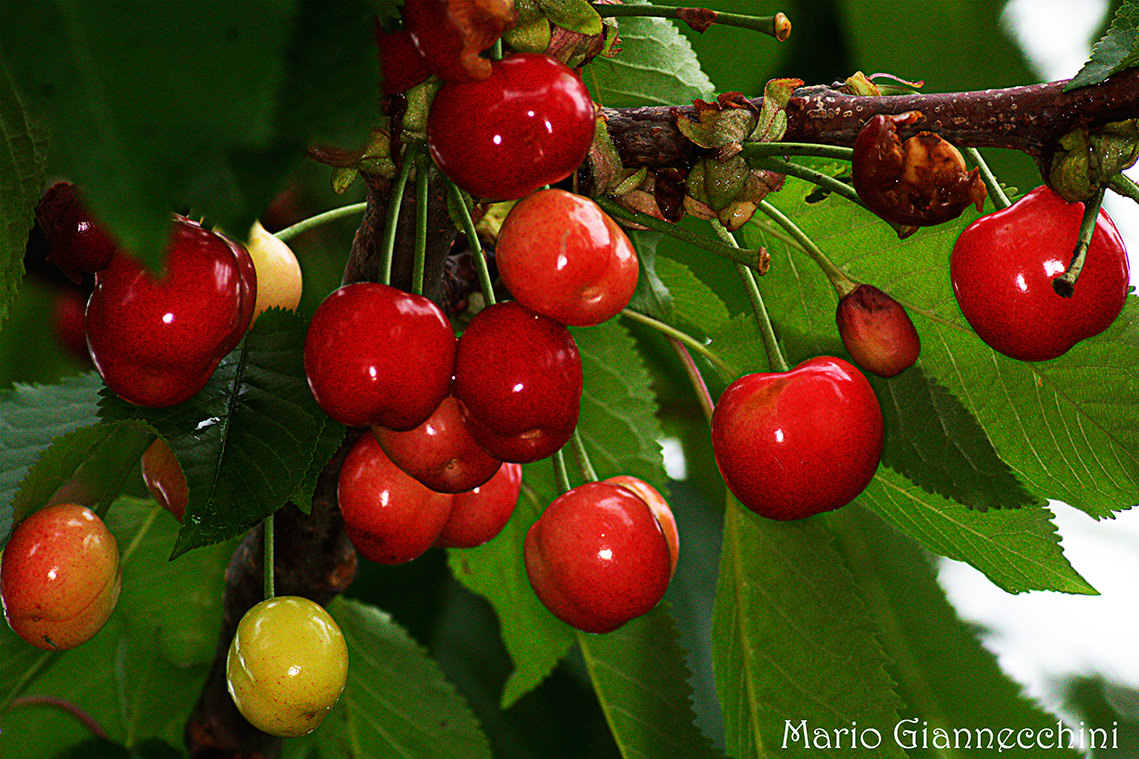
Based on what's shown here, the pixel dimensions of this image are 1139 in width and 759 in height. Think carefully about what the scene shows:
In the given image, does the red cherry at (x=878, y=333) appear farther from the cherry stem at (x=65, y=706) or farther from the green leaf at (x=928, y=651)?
the cherry stem at (x=65, y=706)

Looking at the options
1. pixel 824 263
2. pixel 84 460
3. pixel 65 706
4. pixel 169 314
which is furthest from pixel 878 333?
pixel 65 706

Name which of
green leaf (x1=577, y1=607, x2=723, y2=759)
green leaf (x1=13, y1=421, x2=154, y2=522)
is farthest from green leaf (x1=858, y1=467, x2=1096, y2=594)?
green leaf (x1=13, y1=421, x2=154, y2=522)

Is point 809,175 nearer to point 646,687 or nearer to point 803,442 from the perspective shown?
point 803,442

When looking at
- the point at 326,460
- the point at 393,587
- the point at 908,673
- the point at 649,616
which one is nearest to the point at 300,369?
the point at 326,460

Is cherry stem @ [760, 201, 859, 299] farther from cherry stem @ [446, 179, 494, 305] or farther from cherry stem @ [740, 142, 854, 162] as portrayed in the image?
cherry stem @ [446, 179, 494, 305]

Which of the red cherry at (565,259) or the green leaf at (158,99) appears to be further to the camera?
the red cherry at (565,259)

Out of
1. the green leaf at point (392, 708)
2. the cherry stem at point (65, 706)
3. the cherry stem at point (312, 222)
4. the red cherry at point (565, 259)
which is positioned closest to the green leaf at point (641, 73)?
the cherry stem at point (312, 222)
